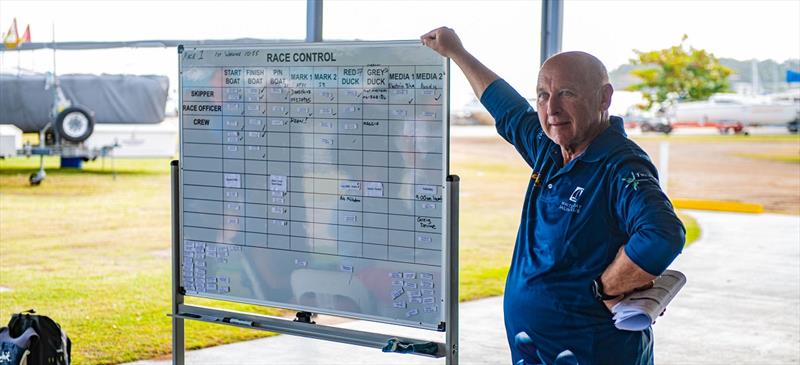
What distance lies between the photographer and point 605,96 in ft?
8.18

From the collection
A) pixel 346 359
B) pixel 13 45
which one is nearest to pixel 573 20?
pixel 346 359

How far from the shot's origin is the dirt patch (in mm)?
10203

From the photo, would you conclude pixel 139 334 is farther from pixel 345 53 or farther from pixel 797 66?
pixel 797 66

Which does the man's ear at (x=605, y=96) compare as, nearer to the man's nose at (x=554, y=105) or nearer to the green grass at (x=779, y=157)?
the man's nose at (x=554, y=105)

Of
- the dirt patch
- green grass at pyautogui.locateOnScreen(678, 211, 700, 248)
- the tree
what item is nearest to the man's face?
the tree

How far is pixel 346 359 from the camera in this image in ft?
17.8

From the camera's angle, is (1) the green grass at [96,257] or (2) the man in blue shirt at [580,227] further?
(1) the green grass at [96,257]

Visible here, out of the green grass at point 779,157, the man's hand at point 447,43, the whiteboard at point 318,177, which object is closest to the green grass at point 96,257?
the whiteboard at point 318,177

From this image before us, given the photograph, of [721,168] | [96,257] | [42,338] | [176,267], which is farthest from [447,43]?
[721,168]

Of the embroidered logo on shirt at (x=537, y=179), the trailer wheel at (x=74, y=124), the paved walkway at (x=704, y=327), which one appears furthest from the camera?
the trailer wheel at (x=74, y=124)

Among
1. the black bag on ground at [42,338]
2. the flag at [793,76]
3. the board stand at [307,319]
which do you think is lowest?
the black bag on ground at [42,338]

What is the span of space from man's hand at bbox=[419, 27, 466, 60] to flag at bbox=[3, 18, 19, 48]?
4.46 m

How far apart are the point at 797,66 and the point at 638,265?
18.4 ft

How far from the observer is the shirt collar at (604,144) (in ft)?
8.04
